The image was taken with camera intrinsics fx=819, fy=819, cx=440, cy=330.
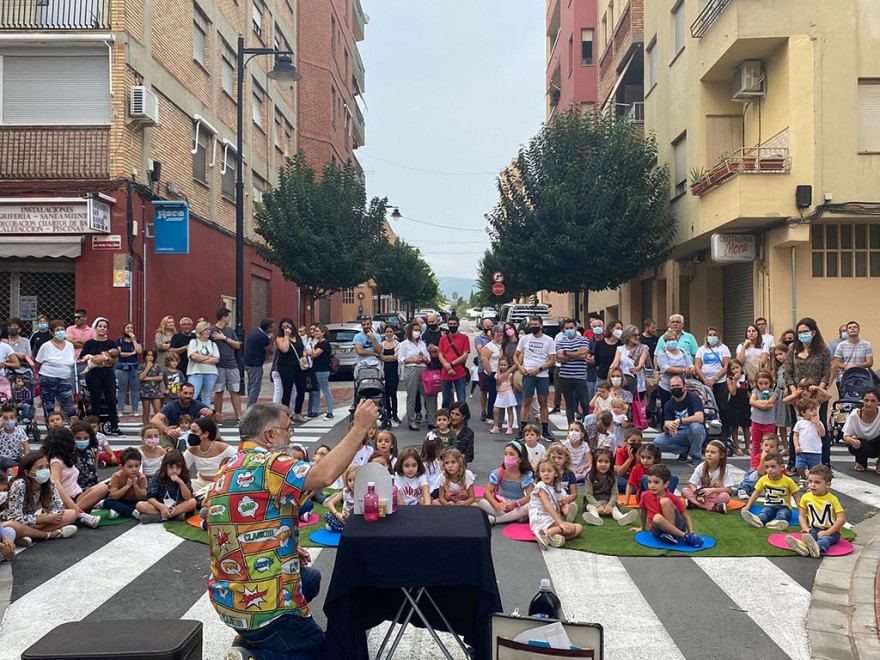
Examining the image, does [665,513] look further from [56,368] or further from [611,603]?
[56,368]

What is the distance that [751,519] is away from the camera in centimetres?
800

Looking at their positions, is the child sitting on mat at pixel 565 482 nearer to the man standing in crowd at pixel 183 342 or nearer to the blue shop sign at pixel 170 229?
the man standing in crowd at pixel 183 342

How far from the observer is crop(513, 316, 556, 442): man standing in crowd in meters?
13.0

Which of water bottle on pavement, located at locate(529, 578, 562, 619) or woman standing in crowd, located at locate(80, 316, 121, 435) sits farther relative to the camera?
woman standing in crowd, located at locate(80, 316, 121, 435)

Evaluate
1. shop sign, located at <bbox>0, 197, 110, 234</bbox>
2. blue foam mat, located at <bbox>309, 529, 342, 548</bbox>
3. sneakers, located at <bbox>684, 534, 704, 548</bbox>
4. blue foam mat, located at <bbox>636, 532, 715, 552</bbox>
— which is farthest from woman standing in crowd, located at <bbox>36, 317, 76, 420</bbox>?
sneakers, located at <bbox>684, 534, 704, 548</bbox>

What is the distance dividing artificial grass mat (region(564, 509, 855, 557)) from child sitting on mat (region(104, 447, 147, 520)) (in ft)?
14.4

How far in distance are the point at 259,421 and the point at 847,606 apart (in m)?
4.38

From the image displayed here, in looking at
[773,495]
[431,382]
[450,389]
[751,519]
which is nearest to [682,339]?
[450,389]

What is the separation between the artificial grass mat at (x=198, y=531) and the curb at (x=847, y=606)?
13.2 feet

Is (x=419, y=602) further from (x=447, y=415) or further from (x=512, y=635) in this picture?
(x=447, y=415)

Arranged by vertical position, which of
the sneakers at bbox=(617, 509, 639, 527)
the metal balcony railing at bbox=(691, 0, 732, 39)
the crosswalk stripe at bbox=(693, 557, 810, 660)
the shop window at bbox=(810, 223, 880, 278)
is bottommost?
the crosswalk stripe at bbox=(693, 557, 810, 660)

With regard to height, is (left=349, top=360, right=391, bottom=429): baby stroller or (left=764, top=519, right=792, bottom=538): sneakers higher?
(left=349, top=360, right=391, bottom=429): baby stroller

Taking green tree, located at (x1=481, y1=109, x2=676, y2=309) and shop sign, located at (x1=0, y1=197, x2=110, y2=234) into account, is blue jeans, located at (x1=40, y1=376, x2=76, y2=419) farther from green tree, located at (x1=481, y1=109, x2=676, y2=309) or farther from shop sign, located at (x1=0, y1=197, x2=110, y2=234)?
green tree, located at (x1=481, y1=109, x2=676, y2=309)

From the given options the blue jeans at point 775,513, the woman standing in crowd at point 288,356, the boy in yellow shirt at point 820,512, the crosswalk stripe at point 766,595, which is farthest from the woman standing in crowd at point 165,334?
the boy in yellow shirt at point 820,512
